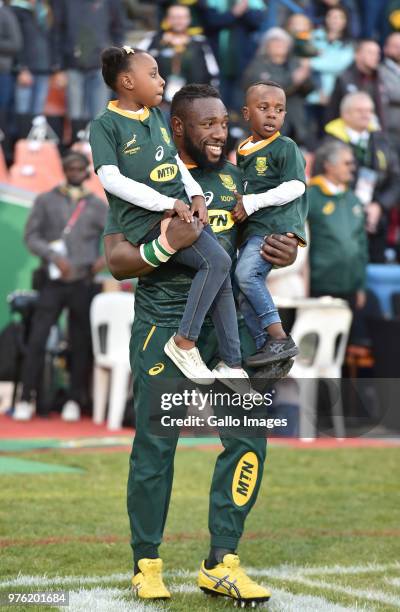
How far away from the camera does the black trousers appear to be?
11773 millimetres

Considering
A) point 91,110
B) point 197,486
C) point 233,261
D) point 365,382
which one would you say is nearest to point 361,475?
point 197,486

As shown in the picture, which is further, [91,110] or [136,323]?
[91,110]

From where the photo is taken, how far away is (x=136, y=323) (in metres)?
5.43

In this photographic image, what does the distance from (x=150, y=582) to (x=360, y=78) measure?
1041 cm

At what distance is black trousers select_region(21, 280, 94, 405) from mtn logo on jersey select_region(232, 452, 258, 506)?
6554mm

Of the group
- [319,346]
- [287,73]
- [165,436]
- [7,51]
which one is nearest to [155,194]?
[165,436]

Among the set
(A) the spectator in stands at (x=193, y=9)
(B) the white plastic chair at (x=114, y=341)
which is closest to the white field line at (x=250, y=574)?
(B) the white plastic chair at (x=114, y=341)

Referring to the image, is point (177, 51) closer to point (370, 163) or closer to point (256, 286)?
point (370, 163)

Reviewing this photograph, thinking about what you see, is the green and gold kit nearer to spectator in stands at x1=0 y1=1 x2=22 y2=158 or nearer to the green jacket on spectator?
the green jacket on spectator

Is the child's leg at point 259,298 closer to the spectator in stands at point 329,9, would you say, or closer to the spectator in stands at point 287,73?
the spectator in stands at point 287,73

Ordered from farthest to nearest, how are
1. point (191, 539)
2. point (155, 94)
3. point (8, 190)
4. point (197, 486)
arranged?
1. point (8, 190)
2. point (197, 486)
3. point (191, 539)
4. point (155, 94)

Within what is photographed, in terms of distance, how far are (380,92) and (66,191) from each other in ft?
15.3

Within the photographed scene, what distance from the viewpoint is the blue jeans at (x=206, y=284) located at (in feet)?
16.9

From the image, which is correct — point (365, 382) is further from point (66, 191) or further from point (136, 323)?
point (136, 323)
